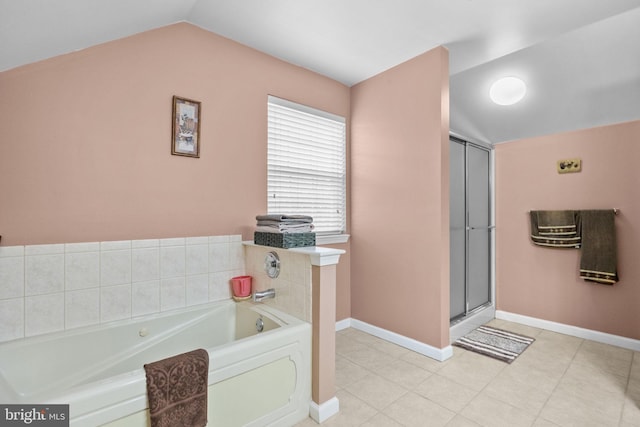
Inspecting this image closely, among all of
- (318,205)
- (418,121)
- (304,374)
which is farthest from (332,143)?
(304,374)

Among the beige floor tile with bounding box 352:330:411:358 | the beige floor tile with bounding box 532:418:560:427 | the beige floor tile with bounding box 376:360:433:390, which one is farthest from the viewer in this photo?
the beige floor tile with bounding box 352:330:411:358

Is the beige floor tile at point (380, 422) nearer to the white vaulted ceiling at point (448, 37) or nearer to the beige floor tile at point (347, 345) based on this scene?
the beige floor tile at point (347, 345)

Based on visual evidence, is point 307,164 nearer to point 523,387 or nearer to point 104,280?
point 104,280

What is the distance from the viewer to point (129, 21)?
1.75 metres

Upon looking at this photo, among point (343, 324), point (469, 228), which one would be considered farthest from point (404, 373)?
point (469, 228)

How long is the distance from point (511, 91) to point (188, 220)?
10.5ft

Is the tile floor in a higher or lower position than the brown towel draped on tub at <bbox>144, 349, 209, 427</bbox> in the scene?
lower

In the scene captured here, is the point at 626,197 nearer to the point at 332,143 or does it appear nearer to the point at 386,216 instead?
the point at 386,216

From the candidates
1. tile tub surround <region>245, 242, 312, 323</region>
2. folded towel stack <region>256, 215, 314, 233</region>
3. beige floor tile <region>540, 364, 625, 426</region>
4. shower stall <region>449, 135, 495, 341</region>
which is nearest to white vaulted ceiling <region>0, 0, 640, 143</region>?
shower stall <region>449, 135, 495, 341</region>

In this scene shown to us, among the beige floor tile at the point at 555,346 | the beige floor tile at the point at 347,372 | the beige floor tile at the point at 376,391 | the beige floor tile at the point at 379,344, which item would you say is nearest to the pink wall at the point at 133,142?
the beige floor tile at the point at 347,372

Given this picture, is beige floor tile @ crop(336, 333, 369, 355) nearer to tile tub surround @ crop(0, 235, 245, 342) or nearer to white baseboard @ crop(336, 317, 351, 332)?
white baseboard @ crop(336, 317, 351, 332)

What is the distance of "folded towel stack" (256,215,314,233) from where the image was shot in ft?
6.75

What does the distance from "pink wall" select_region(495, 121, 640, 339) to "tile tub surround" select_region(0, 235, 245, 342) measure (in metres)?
3.15

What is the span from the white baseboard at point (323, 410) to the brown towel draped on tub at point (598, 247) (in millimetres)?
2731
